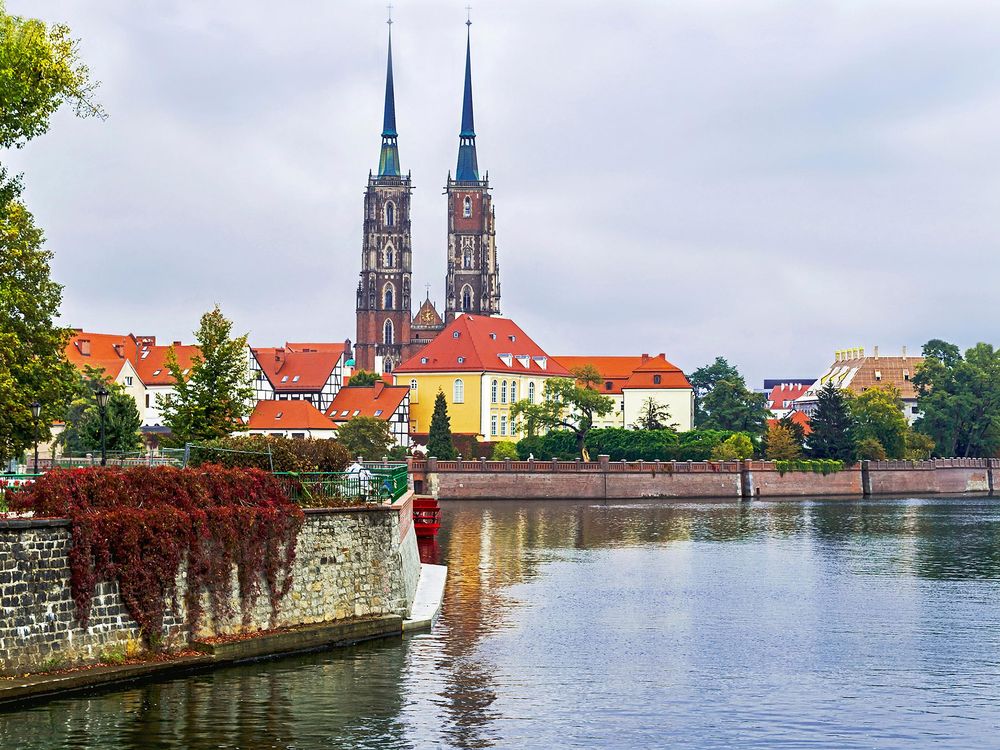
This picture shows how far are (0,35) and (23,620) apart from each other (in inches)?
660

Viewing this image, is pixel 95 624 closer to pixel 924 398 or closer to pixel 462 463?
pixel 462 463

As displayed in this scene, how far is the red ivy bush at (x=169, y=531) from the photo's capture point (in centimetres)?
2812

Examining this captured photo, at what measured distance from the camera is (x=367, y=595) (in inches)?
1428

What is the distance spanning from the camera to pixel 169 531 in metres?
29.7

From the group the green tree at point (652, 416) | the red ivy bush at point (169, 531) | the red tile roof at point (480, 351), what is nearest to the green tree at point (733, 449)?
the green tree at point (652, 416)

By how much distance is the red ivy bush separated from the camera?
92.3 feet

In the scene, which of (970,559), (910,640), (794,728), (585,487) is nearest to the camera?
(794,728)

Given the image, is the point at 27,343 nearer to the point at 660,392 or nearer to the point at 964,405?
the point at 964,405

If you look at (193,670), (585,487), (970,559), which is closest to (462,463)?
(585,487)

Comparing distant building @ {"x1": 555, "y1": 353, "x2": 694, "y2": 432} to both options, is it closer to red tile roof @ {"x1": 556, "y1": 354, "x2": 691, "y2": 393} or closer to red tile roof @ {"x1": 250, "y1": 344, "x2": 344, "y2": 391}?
red tile roof @ {"x1": 556, "y1": 354, "x2": 691, "y2": 393}

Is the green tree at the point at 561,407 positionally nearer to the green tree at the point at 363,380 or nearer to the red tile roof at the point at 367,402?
the red tile roof at the point at 367,402

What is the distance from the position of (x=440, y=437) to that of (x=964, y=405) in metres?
Result: 49.5

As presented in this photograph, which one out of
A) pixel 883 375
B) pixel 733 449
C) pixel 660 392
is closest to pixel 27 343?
pixel 733 449

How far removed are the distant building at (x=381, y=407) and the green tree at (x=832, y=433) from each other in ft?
124
